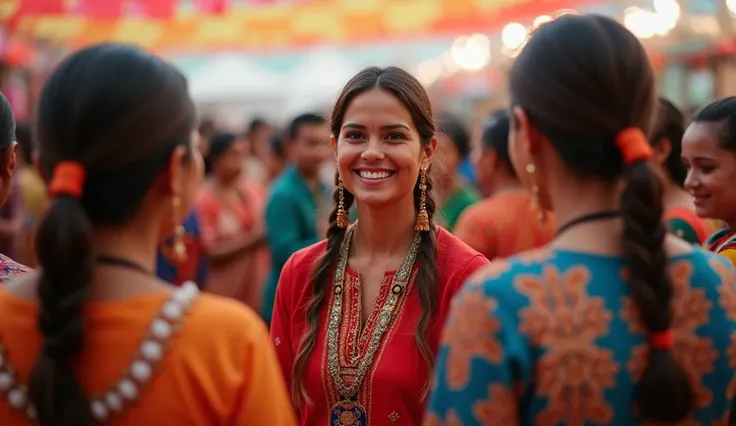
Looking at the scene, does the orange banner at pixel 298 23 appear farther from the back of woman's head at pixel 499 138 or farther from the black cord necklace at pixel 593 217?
the black cord necklace at pixel 593 217

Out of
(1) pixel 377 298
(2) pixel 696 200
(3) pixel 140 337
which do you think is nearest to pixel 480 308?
(3) pixel 140 337

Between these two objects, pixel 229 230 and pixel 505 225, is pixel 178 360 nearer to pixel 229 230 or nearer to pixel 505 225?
pixel 505 225

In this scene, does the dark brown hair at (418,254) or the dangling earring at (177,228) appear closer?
the dangling earring at (177,228)

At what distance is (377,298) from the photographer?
287cm

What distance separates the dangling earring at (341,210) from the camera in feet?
10.1

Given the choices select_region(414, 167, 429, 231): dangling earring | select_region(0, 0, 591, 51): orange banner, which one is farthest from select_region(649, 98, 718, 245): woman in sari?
select_region(0, 0, 591, 51): orange banner

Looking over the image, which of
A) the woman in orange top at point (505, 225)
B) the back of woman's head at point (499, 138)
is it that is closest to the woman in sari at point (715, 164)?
the woman in orange top at point (505, 225)

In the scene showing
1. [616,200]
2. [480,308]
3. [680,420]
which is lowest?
[680,420]

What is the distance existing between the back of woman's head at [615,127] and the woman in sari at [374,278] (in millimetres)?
966

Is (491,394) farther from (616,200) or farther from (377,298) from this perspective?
(377,298)

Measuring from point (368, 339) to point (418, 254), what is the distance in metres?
0.33

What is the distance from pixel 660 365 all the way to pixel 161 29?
49.6 feet

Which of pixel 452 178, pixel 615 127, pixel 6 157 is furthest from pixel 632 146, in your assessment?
pixel 452 178

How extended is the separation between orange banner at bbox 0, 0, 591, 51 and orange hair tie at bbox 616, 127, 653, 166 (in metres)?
9.72
